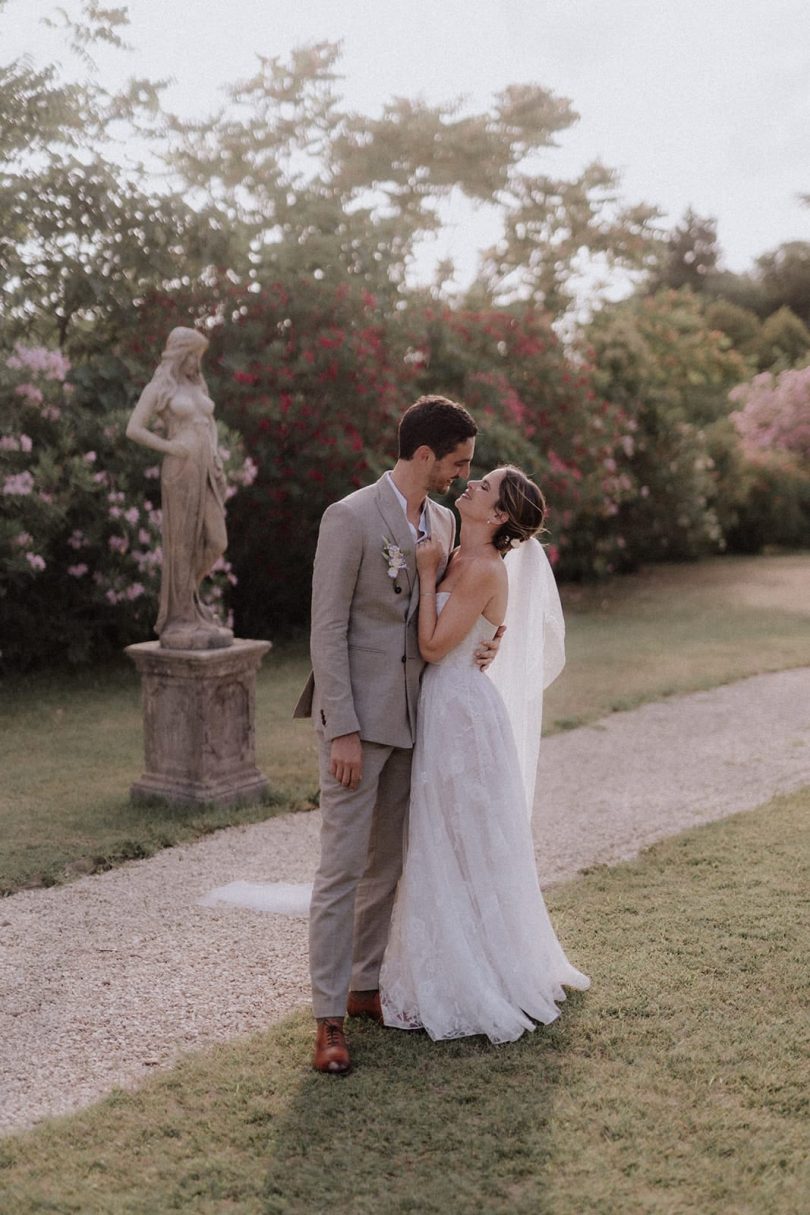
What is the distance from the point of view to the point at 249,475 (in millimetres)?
11375

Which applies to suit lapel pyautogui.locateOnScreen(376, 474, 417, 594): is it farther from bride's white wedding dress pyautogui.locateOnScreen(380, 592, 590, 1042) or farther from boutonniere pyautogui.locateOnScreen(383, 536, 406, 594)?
bride's white wedding dress pyautogui.locateOnScreen(380, 592, 590, 1042)

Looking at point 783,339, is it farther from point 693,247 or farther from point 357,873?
point 357,873

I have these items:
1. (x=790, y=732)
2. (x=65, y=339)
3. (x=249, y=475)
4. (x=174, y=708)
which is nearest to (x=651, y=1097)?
(x=174, y=708)

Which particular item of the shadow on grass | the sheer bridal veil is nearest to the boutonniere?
the sheer bridal veil

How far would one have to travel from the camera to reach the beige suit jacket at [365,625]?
363 centimetres

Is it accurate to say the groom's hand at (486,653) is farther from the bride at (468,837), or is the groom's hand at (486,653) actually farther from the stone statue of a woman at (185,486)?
the stone statue of a woman at (185,486)

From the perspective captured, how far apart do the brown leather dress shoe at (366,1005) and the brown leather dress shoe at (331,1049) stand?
28cm

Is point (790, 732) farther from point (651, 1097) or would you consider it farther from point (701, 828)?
point (651, 1097)

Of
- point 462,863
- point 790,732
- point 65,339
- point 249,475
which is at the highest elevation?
point 65,339

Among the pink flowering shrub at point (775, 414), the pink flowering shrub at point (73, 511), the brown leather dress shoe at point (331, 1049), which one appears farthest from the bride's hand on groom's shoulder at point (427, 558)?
the pink flowering shrub at point (775, 414)

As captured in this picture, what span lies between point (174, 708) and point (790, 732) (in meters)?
4.76

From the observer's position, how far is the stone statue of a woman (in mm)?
6707

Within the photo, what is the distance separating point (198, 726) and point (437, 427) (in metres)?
3.53

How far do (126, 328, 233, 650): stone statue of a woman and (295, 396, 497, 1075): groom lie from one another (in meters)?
3.09
